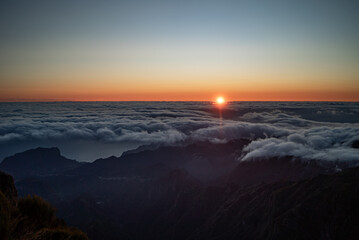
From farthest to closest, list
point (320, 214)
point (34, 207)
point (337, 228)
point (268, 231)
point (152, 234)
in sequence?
point (152, 234), point (268, 231), point (320, 214), point (337, 228), point (34, 207)

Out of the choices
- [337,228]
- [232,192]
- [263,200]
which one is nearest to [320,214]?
[337,228]

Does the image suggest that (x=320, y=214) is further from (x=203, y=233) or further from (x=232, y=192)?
(x=232, y=192)

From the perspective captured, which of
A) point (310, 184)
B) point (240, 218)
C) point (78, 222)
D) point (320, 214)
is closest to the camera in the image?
point (320, 214)

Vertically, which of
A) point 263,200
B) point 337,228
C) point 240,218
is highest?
point 337,228

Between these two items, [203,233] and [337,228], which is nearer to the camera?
[337,228]

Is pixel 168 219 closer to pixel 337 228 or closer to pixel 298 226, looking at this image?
pixel 298 226

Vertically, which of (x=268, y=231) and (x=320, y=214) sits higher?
(x=320, y=214)

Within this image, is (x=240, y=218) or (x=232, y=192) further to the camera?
(x=232, y=192)

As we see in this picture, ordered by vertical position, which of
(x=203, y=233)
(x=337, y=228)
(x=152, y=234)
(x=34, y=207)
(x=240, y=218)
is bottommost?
(x=152, y=234)

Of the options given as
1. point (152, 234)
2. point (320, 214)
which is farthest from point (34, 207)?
point (152, 234)
